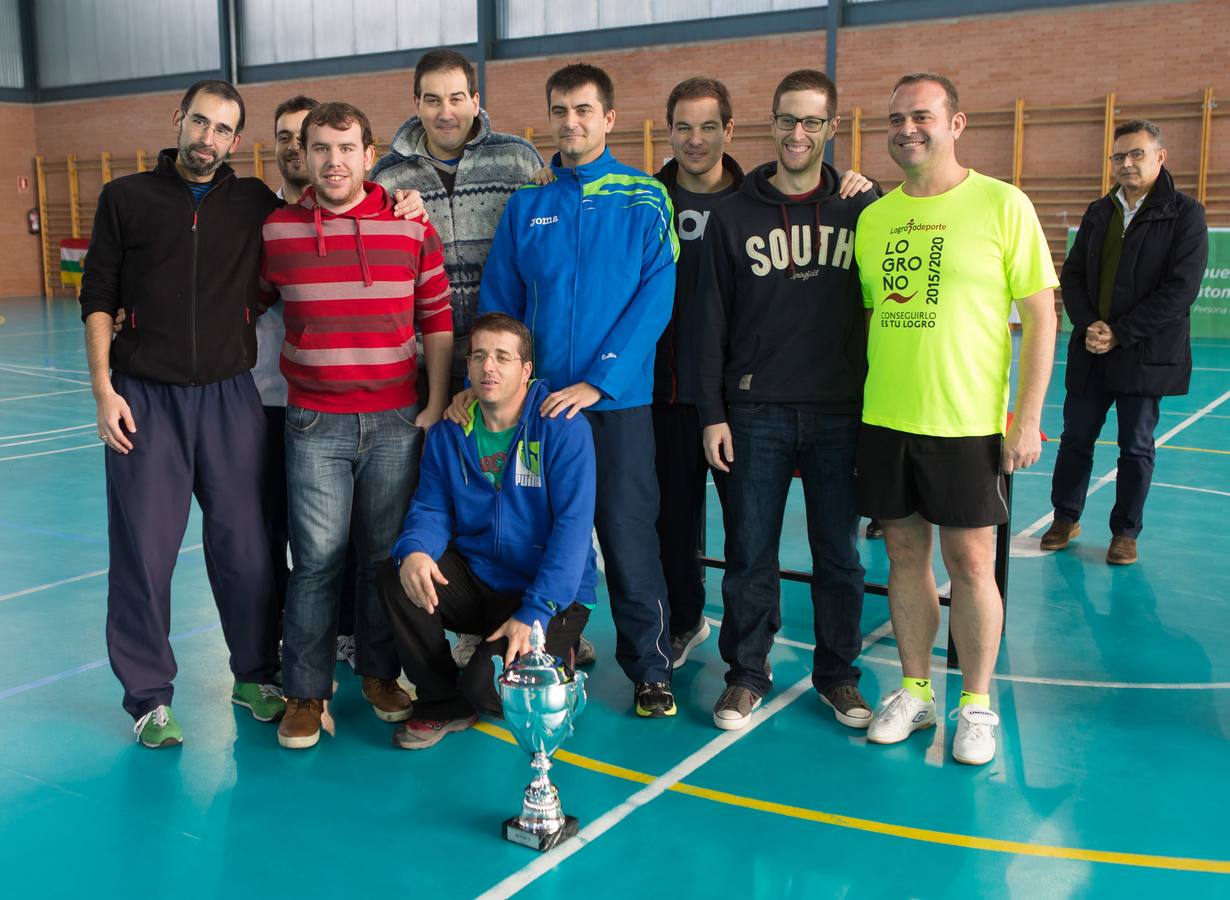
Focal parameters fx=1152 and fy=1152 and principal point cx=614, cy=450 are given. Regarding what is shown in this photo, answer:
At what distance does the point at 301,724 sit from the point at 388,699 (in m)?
0.32

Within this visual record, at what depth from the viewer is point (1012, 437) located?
339cm

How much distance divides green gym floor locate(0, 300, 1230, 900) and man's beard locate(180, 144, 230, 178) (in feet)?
5.96

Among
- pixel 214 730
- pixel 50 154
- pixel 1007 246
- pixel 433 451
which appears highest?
pixel 50 154

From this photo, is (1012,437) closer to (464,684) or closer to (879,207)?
(879,207)

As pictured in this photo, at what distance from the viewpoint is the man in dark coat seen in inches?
219

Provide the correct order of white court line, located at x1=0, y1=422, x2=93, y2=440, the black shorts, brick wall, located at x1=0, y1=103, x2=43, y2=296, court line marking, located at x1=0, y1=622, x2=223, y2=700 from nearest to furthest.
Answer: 1. the black shorts
2. court line marking, located at x1=0, y1=622, x2=223, y2=700
3. white court line, located at x1=0, y1=422, x2=93, y2=440
4. brick wall, located at x1=0, y1=103, x2=43, y2=296

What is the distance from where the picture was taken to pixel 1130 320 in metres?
5.60

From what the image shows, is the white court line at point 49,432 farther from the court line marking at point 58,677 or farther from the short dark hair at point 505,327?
the short dark hair at point 505,327

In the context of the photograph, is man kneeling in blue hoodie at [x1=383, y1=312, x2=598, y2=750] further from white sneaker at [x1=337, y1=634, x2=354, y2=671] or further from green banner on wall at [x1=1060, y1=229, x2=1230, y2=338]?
green banner on wall at [x1=1060, y1=229, x2=1230, y2=338]

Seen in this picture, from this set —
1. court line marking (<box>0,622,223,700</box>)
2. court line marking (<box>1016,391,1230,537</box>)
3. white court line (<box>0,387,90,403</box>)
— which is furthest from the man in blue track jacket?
white court line (<box>0,387,90,403</box>)

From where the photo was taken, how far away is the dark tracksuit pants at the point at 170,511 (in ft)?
11.7

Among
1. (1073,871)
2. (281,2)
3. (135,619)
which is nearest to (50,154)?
(281,2)

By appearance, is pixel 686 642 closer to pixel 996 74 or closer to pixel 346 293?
pixel 346 293

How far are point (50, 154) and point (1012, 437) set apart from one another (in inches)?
1083
